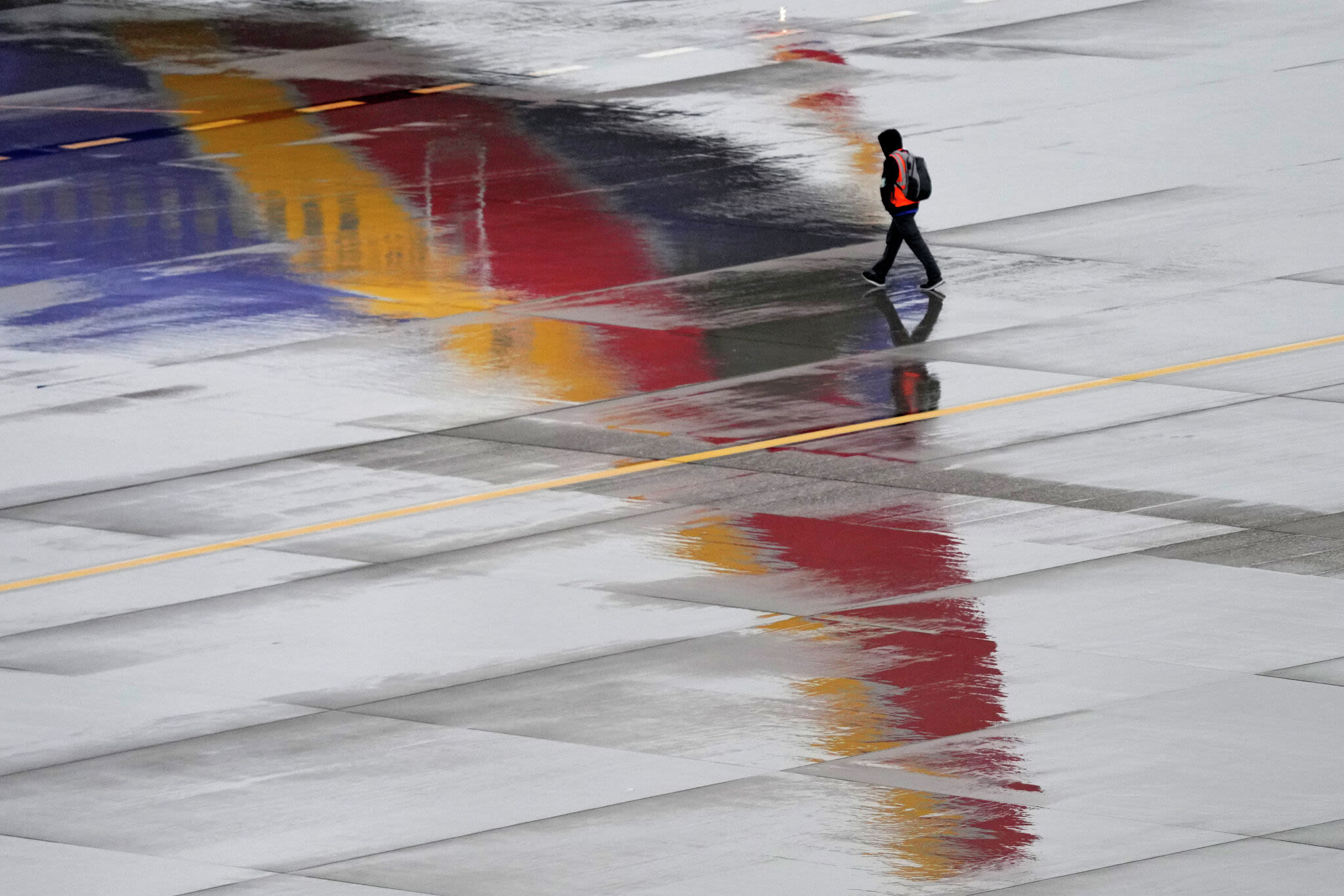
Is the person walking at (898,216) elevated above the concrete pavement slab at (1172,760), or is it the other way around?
the person walking at (898,216)

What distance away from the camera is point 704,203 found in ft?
95.3

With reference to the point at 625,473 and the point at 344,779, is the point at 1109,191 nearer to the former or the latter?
the point at 625,473

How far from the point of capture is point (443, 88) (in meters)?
36.6

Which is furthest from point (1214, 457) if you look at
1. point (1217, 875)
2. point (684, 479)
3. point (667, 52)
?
point (667, 52)

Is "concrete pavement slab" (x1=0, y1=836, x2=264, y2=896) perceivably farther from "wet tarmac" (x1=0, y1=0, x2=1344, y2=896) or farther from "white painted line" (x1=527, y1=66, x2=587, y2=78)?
"white painted line" (x1=527, y1=66, x2=587, y2=78)

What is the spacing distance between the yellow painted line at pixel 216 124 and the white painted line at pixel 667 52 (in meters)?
6.36

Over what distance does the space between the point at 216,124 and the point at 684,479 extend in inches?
711

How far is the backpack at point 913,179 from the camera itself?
24406 mm

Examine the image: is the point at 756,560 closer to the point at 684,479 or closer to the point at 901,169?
the point at 684,479

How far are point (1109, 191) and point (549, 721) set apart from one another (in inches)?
626

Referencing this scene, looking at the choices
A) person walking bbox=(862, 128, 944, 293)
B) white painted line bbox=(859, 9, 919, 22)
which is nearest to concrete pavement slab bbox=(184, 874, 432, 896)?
person walking bbox=(862, 128, 944, 293)

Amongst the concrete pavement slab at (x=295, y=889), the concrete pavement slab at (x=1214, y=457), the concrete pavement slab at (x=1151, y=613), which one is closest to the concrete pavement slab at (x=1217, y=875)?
the concrete pavement slab at (x=1151, y=613)

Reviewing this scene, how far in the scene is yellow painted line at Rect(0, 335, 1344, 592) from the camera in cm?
1814

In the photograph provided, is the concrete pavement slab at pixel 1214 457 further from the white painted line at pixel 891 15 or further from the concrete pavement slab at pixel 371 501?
the white painted line at pixel 891 15
